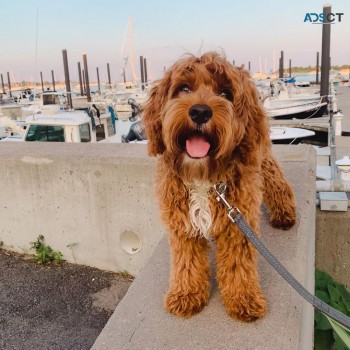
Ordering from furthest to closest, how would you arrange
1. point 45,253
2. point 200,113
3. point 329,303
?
point 45,253 → point 329,303 → point 200,113

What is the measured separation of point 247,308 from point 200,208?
55 centimetres

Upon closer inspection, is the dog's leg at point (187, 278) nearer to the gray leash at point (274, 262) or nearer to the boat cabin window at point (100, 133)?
the gray leash at point (274, 262)

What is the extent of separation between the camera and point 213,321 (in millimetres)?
2123

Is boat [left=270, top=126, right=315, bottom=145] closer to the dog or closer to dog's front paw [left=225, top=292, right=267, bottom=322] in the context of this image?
the dog

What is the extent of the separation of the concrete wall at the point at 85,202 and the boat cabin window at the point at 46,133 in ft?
20.3

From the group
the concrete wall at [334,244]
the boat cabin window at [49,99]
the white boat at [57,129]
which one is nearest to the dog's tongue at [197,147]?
the concrete wall at [334,244]

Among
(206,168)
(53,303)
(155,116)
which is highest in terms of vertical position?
(155,116)

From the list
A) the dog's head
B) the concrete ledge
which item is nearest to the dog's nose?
the dog's head

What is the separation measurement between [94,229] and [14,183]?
117 cm

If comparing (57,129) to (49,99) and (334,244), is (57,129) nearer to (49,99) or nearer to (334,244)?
(334,244)

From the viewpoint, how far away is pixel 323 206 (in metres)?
4.15

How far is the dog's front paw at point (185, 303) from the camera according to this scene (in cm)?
216

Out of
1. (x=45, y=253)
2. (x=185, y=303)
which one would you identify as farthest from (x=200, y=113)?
(x=45, y=253)

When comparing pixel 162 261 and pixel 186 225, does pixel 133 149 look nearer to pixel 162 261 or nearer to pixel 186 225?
pixel 162 261
